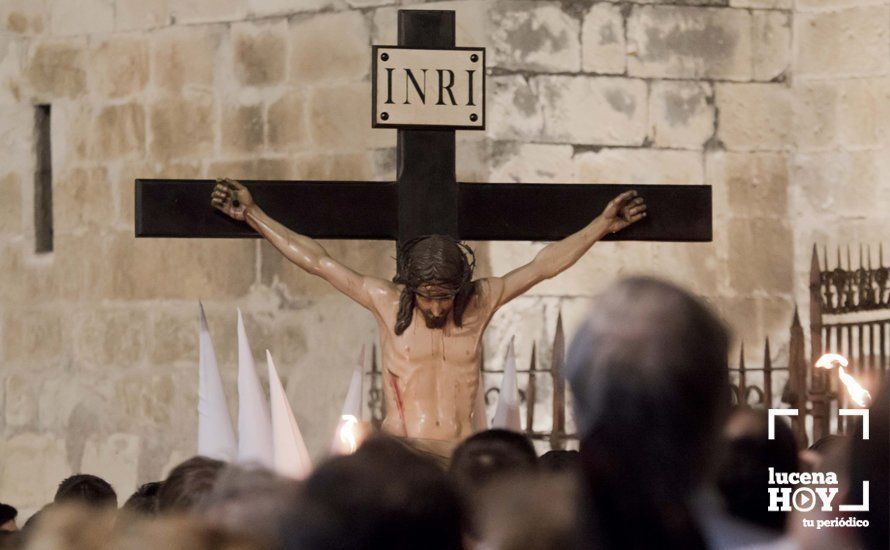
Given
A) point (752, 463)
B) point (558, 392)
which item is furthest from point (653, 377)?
point (558, 392)

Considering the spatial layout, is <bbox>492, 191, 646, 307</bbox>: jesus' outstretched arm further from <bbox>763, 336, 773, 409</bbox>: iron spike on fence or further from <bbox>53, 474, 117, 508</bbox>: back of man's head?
<bbox>763, 336, 773, 409</bbox>: iron spike on fence

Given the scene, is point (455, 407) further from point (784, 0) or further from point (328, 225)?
point (784, 0)

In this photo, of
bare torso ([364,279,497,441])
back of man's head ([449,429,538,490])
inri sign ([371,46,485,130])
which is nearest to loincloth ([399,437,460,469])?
bare torso ([364,279,497,441])

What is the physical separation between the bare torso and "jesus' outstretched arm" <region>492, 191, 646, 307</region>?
191mm

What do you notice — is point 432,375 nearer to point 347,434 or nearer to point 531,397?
point 347,434

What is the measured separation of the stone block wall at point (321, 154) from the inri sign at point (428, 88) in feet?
6.59

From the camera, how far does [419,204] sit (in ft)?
17.6

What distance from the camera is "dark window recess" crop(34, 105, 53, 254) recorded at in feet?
28.6

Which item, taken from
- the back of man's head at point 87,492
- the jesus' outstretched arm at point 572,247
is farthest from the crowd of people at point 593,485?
the jesus' outstretched arm at point 572,247

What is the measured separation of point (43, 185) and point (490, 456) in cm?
633

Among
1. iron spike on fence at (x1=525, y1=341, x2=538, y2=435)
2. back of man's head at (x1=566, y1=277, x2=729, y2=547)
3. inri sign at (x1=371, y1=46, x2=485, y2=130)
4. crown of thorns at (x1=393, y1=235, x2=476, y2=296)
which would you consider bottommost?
iron spike on fence at (x1=525, y1=341, x2=538, y2=435)

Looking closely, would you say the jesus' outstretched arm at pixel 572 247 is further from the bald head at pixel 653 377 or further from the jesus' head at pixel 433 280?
the bald head at pixel 653 377

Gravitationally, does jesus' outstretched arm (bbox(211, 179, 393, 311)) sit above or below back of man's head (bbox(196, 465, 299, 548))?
above

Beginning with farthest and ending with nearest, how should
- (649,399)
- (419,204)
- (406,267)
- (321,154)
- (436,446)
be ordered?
(321,154), (419,204), (406,267), (436,446), (649,399)
